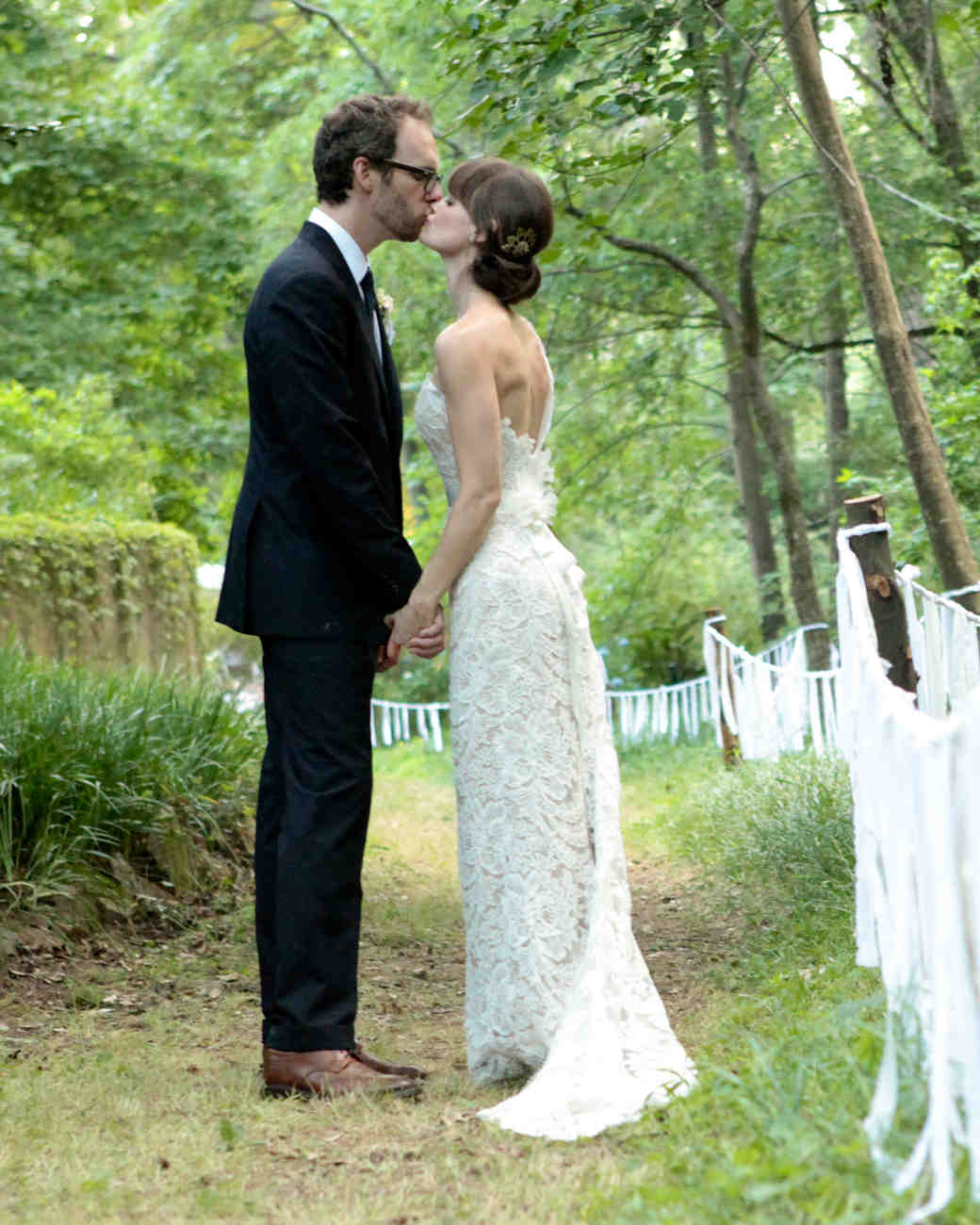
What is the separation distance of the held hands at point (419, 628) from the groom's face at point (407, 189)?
38.8 inches

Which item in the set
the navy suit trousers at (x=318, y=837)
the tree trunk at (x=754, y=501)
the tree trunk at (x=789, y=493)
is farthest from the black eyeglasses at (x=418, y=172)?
the tree trunk at (x=754, y=501)

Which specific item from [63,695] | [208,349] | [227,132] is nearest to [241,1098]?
[63,695]

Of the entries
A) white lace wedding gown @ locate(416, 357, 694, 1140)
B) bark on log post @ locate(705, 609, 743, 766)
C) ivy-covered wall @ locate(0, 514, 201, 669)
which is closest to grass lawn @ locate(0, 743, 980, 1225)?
white lace wedding gown @ locate(416, 357, 694, 1140)

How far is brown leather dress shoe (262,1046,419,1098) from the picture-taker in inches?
154

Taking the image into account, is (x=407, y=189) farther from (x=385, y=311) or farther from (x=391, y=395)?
(x=391, y=395)

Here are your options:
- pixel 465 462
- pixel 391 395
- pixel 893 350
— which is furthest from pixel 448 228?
pixel 893 350

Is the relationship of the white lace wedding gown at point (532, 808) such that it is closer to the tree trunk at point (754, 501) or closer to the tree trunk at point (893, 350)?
the tree trunk at point (893, 350)

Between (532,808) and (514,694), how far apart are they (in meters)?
0.30

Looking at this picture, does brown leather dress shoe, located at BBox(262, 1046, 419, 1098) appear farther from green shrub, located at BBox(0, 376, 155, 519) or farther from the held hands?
green shrub, located at BBox(0, 376, 155, 519)

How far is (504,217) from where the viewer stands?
3959 mm

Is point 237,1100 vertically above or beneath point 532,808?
beneath

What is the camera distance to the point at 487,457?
3.95 metres

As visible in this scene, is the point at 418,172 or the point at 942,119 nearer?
the point at 418,172

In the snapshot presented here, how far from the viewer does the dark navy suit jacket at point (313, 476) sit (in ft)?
12.8
